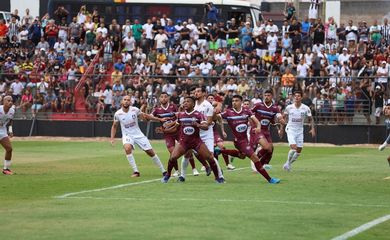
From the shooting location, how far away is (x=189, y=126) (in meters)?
20.8

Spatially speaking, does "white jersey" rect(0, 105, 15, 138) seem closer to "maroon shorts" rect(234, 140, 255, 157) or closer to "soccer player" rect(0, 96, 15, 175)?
"soccer player" rect(0, 96, 15, 175)

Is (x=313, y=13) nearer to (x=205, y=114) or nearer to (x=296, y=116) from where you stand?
(x=296, y=116)

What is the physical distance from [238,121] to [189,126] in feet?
6.59

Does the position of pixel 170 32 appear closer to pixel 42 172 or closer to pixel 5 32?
pixel 5 32

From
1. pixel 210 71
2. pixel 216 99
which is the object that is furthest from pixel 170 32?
pixel 216 99

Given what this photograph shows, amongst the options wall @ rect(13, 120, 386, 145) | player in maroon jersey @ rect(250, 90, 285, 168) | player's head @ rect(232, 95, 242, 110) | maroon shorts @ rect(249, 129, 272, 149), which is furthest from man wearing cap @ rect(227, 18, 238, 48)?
player's head @ rect(232, 95, 242, 110)

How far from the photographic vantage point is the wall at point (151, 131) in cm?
3931

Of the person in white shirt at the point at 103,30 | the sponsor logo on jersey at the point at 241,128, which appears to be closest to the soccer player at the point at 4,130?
the sponsor logo on jersey at the point at 241,128

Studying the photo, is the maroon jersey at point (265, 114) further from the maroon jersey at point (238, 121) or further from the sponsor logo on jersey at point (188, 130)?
the sponsor logo on jersey at point (188, 130)

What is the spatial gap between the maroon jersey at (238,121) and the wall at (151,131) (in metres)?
16.9

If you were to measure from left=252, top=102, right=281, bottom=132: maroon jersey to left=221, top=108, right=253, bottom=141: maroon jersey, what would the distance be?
8.39ft

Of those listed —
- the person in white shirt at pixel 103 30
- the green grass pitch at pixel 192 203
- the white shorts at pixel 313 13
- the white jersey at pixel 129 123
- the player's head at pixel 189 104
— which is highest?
the white shorts at pixel 313 13

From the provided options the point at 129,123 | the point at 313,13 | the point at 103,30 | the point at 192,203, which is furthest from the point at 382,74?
the point at 192,203

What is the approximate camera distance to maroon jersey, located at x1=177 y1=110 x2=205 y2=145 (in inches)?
819
